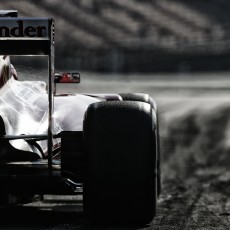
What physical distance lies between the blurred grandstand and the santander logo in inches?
1863

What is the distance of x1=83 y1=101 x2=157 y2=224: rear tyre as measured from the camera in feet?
15.4

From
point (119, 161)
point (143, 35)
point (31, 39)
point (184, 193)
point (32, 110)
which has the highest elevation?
point (31, 39)

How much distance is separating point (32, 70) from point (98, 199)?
1127mm

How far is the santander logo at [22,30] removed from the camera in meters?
4.67

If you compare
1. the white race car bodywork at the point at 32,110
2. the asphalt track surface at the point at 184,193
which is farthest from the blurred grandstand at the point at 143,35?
the white race car bodywork at the point at 32,110

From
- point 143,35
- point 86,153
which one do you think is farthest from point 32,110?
point 143,35

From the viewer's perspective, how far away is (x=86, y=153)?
4.75 meters

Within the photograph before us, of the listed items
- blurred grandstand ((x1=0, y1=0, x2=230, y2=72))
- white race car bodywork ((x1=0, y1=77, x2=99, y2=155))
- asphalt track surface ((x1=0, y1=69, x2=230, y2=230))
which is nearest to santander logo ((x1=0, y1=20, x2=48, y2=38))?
white race car bodywork ((x1=0, y1=77, x2=99, y2=155))

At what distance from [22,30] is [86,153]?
80 centimetres

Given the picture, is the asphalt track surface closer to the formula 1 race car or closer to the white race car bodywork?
the formula 1 race car

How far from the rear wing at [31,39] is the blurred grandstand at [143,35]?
47.3m

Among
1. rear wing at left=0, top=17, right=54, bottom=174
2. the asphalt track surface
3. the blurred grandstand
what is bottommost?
the blurred grandstand

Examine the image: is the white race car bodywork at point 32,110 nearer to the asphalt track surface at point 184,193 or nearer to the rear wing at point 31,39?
the rear wing at point 31,39

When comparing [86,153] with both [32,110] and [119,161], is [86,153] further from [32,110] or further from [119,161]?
[32,110]
